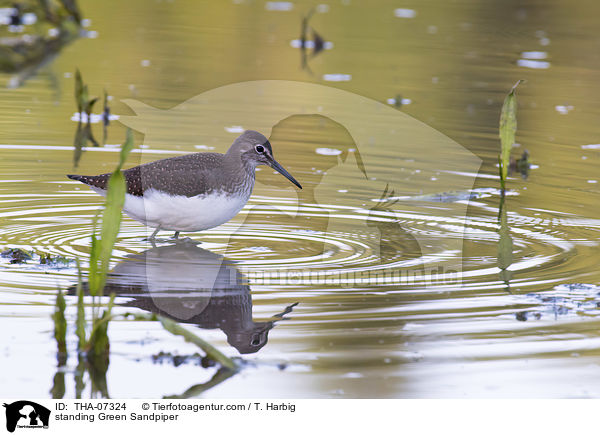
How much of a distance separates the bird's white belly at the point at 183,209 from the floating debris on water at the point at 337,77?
749cm

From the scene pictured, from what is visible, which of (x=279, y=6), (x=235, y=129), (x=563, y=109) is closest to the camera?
(x=235, y=129)

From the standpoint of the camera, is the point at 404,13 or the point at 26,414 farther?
the point at 404,13

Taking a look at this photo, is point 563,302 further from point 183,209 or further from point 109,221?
point 109,221

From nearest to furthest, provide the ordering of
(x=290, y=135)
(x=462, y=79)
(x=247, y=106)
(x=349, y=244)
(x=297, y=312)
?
(x=297, y=312), (x=349, y=244), (x=290, y=135), (x=247, y=106), (x=462, y=79)

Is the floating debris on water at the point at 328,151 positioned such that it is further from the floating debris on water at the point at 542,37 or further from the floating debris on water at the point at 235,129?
the floating debris on water at the point at 542,37

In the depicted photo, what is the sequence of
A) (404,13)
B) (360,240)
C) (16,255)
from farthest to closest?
(404,13) < (360,240) < (16,255)

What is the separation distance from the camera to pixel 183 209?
7.12 meters

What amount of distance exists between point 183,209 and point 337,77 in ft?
26.4

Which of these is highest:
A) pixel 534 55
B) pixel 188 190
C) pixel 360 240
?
pixel 188 190

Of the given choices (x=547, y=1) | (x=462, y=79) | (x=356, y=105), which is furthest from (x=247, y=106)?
(x=547, y=1)

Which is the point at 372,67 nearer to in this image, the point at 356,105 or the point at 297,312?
the point at 356,105

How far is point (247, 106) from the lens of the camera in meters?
12.9

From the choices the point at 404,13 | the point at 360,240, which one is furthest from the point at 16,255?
the point at 404,13

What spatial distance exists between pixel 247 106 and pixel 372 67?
361 centimetres
